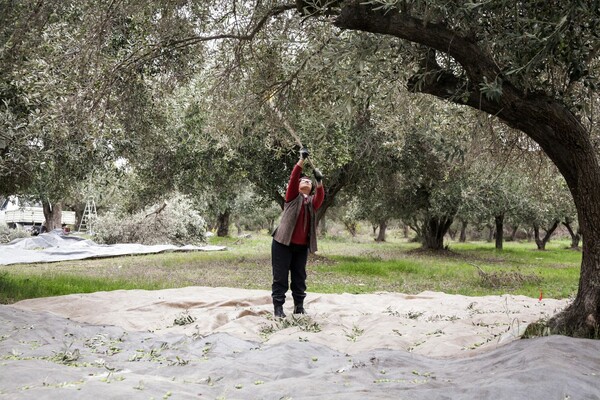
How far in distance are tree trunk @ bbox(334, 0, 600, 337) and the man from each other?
215 centimetres

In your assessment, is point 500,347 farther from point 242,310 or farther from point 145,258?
point 145,258

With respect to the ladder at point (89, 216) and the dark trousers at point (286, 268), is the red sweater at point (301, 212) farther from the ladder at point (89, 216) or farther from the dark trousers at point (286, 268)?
the ladder at point (89, 216)

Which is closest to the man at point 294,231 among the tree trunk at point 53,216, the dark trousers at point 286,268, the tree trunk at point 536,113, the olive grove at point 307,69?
the dark trousers at point 286,268

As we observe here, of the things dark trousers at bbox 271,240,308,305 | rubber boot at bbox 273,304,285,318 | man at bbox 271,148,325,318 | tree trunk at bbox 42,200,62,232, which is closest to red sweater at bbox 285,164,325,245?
man at bbox 271,148,325,318

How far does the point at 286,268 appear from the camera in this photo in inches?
290

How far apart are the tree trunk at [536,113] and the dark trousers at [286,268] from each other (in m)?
2.83

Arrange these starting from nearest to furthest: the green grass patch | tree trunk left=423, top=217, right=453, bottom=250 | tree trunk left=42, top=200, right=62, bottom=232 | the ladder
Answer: the green grass patch → tree trunk left=423, top=217, right=453, bottom=250 → tree trunk left=42, top=200, right=62, bottom=232 → the ladder

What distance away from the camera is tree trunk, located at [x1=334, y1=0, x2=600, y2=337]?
5.23m

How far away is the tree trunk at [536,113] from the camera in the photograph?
5.23 meters

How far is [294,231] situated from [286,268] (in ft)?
1.71

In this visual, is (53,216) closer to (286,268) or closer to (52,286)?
(52,286)

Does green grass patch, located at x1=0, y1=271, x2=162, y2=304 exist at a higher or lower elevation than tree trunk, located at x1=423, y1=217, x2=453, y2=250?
lower

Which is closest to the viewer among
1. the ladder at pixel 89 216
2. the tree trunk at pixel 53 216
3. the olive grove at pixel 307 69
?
the olive grove at pixel 307 69

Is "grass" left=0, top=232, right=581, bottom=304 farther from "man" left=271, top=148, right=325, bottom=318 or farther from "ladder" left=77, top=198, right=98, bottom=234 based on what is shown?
"ladder" left=77, top=198, right=98, bottom=234
